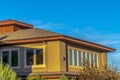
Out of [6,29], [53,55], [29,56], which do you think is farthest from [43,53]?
[6,29]

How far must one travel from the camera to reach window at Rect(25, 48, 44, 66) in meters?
36.7

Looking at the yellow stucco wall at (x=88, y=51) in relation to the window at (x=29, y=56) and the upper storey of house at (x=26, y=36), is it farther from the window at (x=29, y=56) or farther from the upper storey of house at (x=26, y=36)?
the window at (x=29, y=56)

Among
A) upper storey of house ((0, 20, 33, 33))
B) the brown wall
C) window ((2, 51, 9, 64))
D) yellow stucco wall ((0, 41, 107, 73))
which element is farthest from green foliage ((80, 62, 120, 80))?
the brown wall

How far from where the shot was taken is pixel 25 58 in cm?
3741

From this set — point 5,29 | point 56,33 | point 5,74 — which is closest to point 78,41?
point 56,33

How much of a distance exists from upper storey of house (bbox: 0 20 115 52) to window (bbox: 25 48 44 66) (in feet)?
3.34

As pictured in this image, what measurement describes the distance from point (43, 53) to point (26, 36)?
9.17 ft

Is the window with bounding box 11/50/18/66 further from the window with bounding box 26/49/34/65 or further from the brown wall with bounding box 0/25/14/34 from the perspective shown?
the brown wall with bounding box 0/25/14/34

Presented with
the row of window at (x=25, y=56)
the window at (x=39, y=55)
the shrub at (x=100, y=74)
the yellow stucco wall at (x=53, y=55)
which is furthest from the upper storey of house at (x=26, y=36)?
the shrub at (x=100, y=74)

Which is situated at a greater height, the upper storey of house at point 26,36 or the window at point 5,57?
the upper storey of house at point 26,36

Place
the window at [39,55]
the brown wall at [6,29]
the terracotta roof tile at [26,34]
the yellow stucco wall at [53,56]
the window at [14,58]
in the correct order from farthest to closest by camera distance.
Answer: the brown wall at [6,29]
the window at [14,58]
the terracotta roof tile at [26,34]
the window at [39,55]
the yellow stucco wall at [53,56]

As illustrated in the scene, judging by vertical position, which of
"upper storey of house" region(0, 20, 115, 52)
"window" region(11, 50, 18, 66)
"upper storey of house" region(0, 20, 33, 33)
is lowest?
"window" region(11, 50, 18, 66)

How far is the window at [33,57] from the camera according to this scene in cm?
3669

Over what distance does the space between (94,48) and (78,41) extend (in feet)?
16.3
